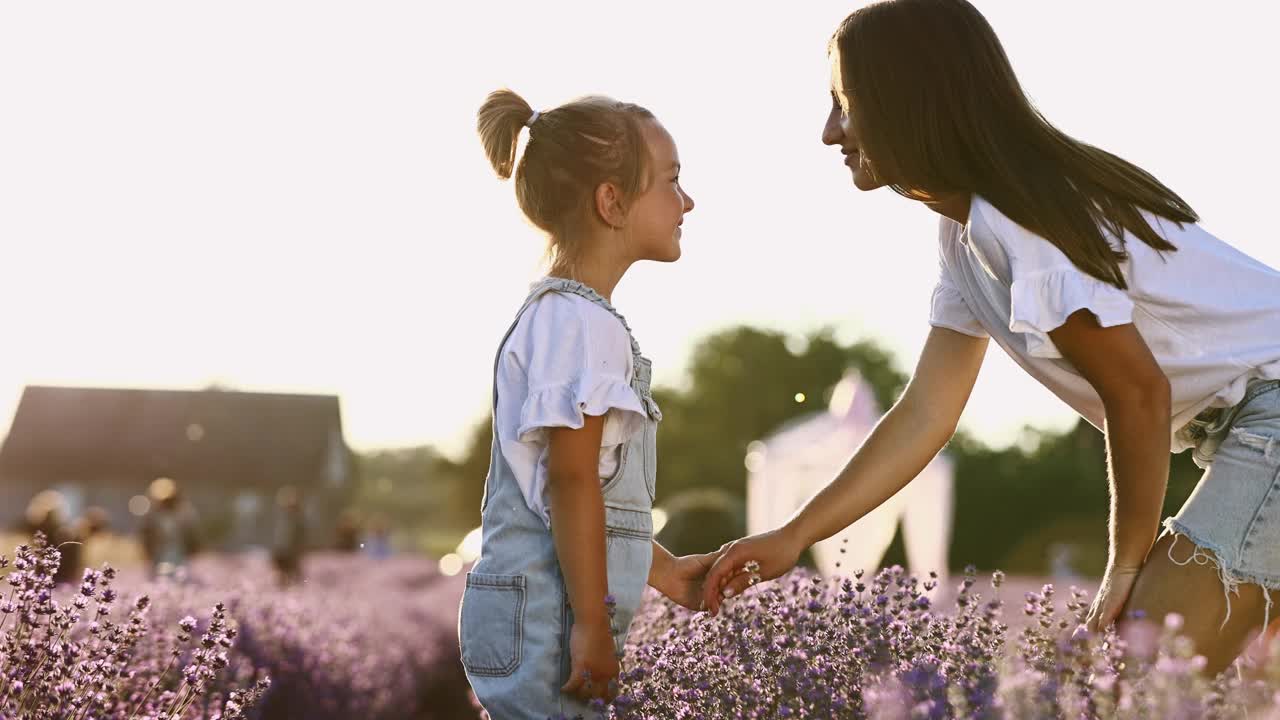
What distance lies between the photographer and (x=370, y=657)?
656 centimetres

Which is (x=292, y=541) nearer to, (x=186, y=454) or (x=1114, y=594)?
(x=1114, y=594)

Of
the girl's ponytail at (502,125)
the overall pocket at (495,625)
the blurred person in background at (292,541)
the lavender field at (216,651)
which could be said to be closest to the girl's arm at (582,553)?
the overall pocket at (495,625)

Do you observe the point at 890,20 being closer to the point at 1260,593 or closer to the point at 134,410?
the point at 1260,593

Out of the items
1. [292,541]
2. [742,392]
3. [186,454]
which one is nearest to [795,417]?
[742,392]

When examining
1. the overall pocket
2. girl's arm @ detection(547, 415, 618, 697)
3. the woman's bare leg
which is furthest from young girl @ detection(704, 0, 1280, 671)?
the overall pocket

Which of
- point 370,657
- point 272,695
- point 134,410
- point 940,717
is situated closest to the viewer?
point 940,717

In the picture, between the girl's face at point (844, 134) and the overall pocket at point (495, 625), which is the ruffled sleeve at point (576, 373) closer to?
the overall pocket at point (495, 625)

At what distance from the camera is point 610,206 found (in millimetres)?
2904

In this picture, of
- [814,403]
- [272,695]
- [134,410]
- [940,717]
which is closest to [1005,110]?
[940,717]

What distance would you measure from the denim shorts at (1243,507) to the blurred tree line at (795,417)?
49.1 ft

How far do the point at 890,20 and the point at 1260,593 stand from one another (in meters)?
1.24

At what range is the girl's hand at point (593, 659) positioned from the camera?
2537mm

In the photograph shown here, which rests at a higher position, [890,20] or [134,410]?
[890,20]

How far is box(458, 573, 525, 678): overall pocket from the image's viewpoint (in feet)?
8.61
